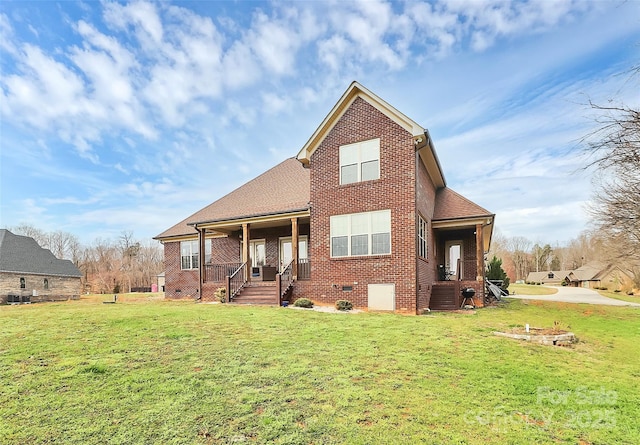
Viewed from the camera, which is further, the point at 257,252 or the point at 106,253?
the point at 106,253

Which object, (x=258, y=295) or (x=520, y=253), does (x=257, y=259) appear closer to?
(x=258, y=295)

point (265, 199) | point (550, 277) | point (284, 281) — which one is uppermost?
point (265, 199)

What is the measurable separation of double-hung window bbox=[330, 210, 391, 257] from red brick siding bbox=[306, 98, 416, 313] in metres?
0.22

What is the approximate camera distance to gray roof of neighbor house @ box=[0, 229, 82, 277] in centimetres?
2862

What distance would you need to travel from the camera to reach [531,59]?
10797 mm

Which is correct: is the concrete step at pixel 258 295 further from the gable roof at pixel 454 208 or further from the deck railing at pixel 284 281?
the gable roof at pixel 454 208

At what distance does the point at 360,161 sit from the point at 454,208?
5.68 metres

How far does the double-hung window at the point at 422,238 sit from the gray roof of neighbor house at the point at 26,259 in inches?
1265

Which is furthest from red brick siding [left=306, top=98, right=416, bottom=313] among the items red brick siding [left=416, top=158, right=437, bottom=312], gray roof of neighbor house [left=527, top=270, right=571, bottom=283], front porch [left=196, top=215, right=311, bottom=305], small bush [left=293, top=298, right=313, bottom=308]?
gray roof of neighbor house [left=527, top=270, right=571, bottom=283]

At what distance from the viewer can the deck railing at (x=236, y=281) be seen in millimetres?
15938

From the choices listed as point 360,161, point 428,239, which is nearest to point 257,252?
point 360,161

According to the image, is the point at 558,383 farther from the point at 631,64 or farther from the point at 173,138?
the point at 173,138

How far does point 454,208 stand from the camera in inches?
659

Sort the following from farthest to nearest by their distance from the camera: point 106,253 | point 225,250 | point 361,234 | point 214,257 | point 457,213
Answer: point 106,253, point 214,257, point 225,250, point 457,213, point 361,234
